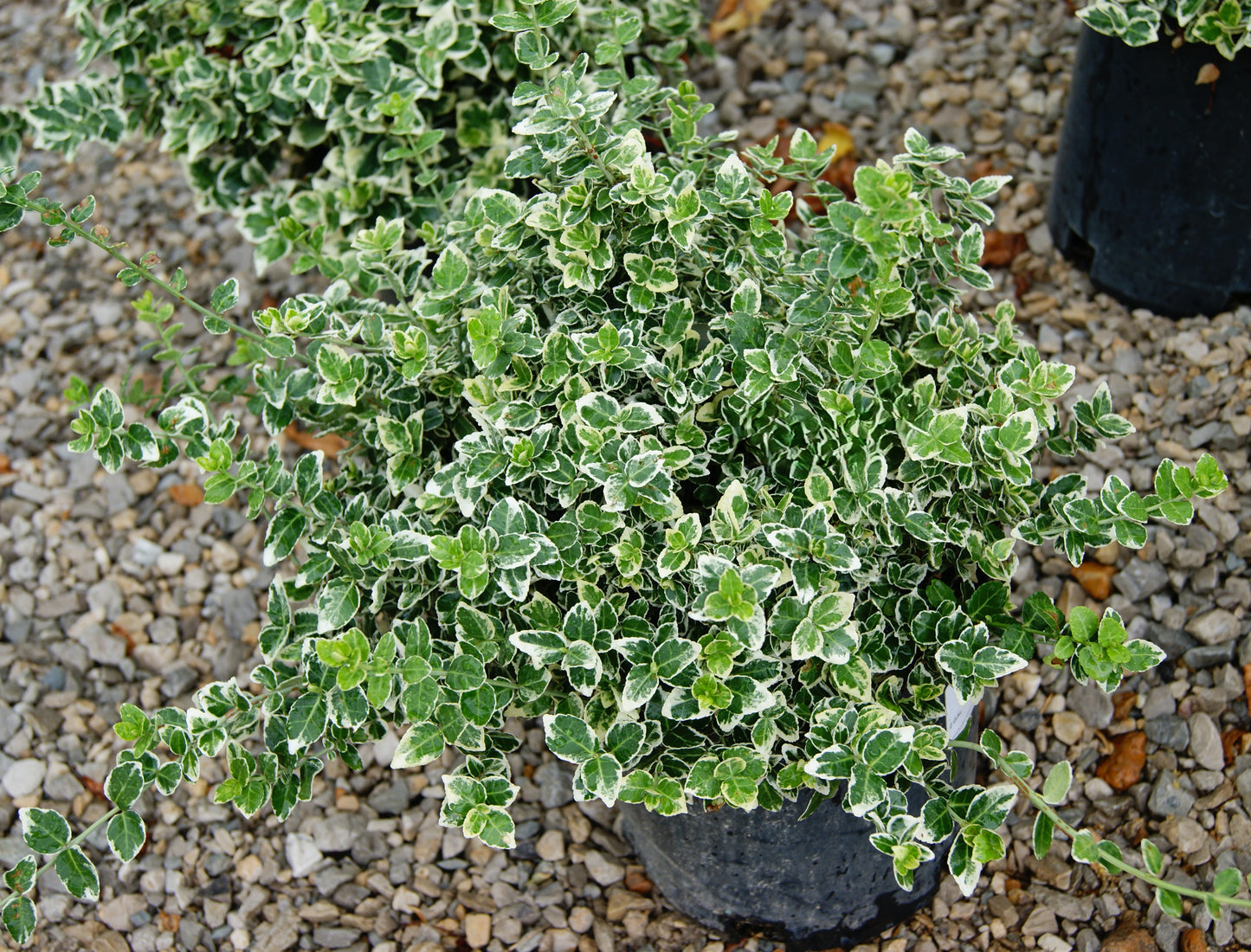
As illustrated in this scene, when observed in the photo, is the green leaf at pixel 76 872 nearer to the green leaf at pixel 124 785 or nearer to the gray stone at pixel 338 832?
the green leaf at pixel 124 785

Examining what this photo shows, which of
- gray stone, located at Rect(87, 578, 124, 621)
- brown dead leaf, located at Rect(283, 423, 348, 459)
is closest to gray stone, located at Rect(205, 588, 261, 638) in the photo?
gray stone, located at Rect(87, 578, 124, 621)

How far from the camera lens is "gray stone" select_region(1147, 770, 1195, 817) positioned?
2096 millimetres

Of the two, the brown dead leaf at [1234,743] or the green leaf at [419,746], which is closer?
the green leaf at [419,746]

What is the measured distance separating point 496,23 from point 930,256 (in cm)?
78

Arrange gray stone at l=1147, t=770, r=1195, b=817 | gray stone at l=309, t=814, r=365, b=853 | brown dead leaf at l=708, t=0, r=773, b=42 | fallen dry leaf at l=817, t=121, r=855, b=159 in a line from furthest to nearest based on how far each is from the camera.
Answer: brown dead leaf at l=708, t=0, r=773, b=42, fallen dry leaf at l=817, t=121, r=855, b=159, gray stone at l=309, t=814, r=365, b=853, gray stone at l=1147, t=770, r=1195, b=817

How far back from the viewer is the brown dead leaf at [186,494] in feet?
9.41

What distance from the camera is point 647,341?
69.1 inches

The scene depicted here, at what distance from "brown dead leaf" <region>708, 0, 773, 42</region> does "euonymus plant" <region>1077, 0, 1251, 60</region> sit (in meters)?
1.43

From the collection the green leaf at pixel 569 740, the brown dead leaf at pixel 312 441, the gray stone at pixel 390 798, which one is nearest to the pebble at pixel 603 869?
the gray stone at pixel 390 798

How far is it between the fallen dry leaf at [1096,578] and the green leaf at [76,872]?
6.15ft

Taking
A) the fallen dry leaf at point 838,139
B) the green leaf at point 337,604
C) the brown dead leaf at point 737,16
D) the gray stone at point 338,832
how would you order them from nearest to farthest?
the green leaf at point 337,604 → the gray stone at point 338,832 → the fallen dry leaf at point 838,139 → the brown dead leaf at point 737,16

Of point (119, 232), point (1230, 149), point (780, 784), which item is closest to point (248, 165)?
point (119, 232)

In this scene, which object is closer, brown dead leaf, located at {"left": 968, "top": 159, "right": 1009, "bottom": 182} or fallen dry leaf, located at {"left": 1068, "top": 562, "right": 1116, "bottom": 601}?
fallen dry leaf, located at {"left": 1068, "top": 562, "right": 1116, "bottom": 601}

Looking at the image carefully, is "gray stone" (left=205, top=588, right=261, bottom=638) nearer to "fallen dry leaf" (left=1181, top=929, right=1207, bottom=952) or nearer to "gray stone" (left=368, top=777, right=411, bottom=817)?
"gray stone" (left=368, top=777, right=411, bottom=817)
